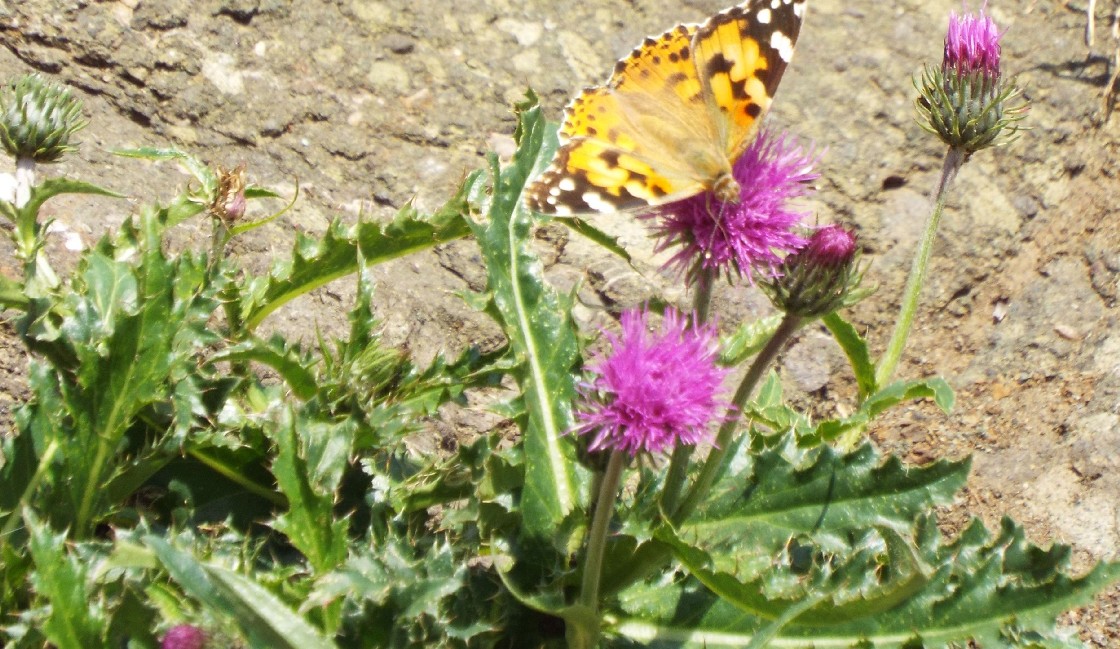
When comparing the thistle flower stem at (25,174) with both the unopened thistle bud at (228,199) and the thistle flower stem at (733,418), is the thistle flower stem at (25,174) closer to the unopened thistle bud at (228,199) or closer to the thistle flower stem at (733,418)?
the unopened thistle bud at (228,199)

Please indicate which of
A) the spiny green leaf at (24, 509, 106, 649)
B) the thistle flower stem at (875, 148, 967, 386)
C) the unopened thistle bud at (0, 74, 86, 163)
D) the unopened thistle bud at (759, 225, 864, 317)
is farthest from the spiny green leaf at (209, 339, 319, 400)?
the thistle flower stem at (875, 148, 967, 386)

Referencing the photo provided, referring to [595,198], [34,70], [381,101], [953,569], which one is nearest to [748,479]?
[953,569]

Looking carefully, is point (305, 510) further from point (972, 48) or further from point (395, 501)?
point (972, 48)

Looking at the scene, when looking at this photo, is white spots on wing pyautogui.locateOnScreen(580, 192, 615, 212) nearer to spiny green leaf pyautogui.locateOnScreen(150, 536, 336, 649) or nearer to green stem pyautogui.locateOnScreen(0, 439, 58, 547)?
spiny green leaf pyautogui.locateOnScreen(150, 536, 336, 649)

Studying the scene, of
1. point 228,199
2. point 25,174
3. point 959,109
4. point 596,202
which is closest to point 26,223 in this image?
point 25,174

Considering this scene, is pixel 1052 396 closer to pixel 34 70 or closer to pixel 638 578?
A: pixel 638 578
